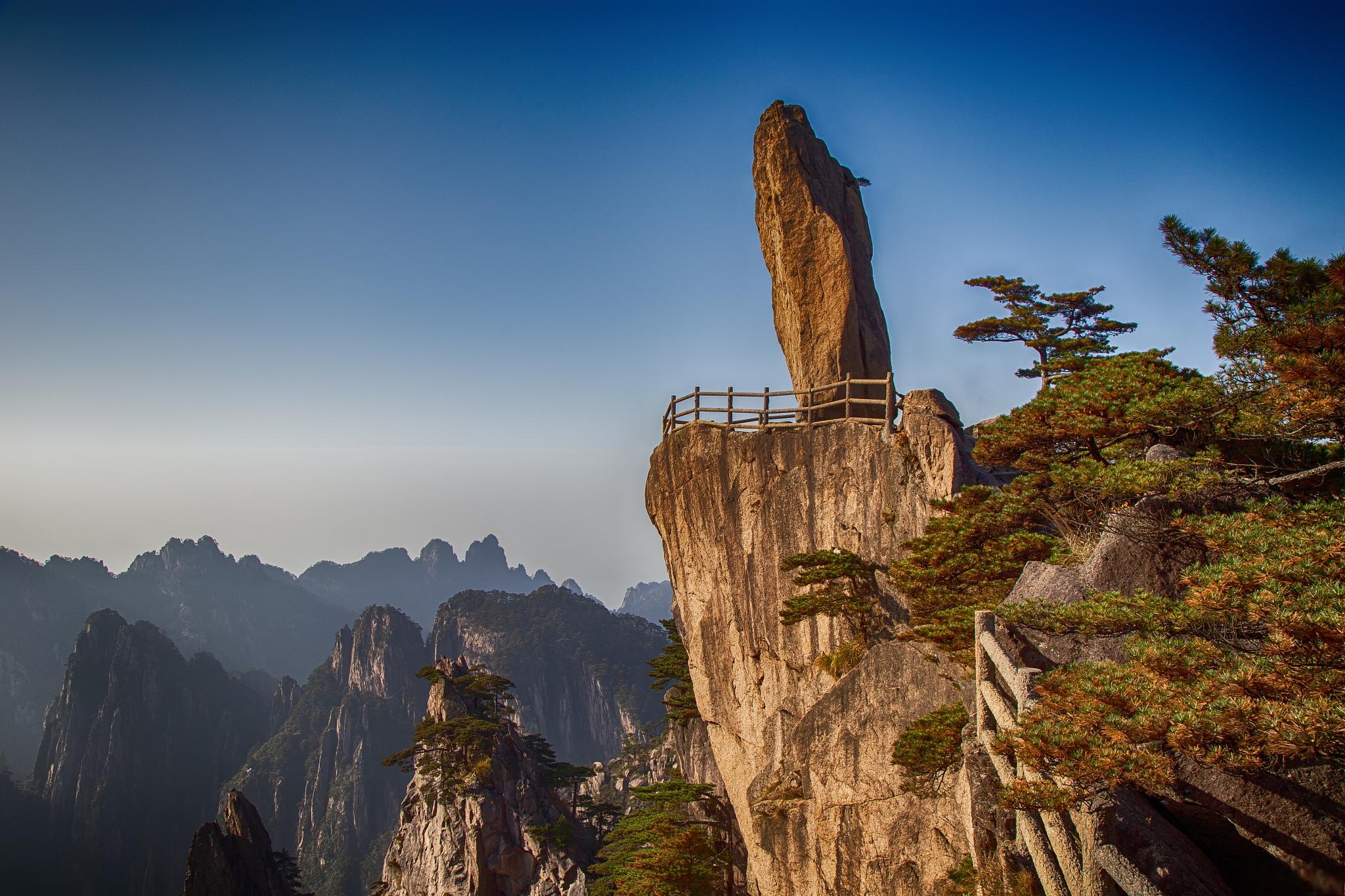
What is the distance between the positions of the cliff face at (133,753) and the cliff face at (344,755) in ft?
29.2

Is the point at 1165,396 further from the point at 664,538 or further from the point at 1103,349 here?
the point at 664,538

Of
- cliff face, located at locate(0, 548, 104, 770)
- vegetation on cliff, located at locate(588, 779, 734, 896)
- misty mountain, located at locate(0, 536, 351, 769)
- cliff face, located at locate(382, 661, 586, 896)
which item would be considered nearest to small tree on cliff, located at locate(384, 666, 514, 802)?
cliff face, located at locate(382, 661, 586, 896)

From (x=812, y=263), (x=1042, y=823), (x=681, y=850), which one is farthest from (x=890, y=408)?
(x=681, y=850)

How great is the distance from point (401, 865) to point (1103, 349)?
50528 millimetres

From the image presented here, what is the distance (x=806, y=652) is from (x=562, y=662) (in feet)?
381

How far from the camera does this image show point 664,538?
24734 millimetres

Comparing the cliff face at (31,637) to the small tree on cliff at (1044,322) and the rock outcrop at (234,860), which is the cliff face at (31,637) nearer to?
the rock outcrop at (234,860)

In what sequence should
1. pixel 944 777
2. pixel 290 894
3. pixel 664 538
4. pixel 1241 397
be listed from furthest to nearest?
pixel 290 894, pixel 664 538, pixel 944 777, pixel 1241 397

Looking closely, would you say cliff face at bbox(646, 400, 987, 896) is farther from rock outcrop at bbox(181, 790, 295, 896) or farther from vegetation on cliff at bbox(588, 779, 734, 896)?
rock outcrop at bbox(181, 790, 295, 896)

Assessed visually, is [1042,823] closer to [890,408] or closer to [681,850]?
[890,408]

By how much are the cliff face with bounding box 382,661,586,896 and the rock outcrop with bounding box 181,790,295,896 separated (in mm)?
12490

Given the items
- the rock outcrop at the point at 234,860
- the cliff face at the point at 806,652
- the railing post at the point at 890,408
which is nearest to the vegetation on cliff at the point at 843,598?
the cliff face at the point at 806,652

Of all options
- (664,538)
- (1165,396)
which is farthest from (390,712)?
(1165,396)

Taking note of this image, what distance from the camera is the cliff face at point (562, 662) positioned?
12412cm
